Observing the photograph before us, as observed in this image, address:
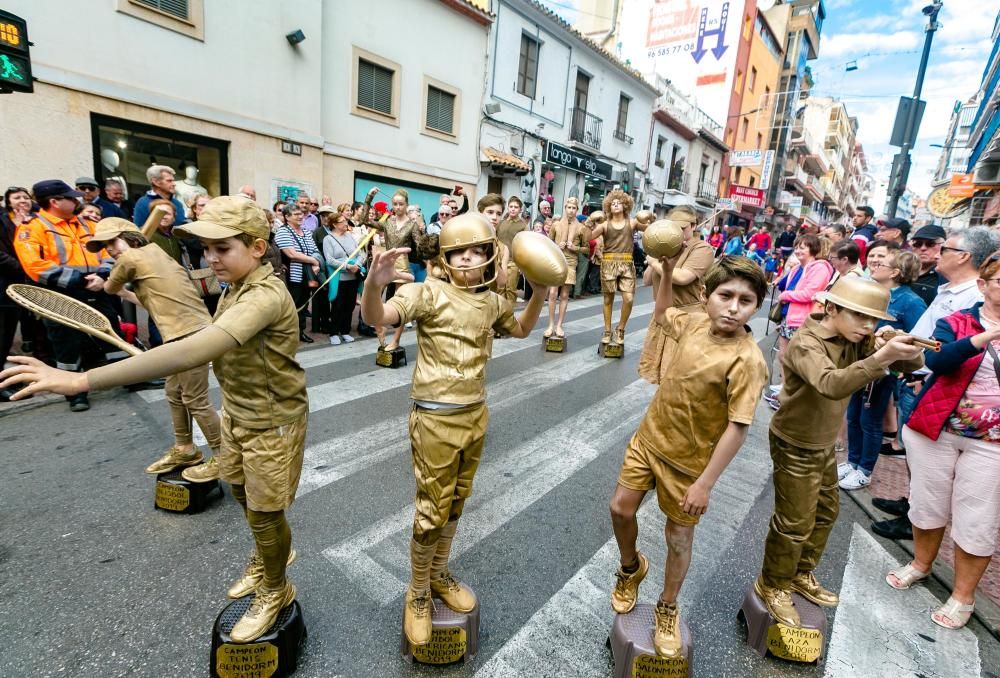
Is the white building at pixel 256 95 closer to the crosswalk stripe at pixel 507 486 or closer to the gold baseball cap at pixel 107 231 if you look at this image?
the gold baseball cap at pixel 107 231

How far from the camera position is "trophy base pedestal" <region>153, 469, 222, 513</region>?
3125 mm

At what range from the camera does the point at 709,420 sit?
215 centimetres

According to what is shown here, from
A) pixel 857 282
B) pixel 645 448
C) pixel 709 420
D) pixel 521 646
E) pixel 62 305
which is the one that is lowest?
pixel 521 646

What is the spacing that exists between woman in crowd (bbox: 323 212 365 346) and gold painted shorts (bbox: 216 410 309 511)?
5.42 metres

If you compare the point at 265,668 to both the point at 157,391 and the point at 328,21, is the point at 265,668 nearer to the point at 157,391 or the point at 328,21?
the point at 157,391

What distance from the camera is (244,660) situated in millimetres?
2010

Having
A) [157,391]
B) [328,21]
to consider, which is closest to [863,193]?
[328,21]

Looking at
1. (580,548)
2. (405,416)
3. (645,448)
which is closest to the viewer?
(645,448)

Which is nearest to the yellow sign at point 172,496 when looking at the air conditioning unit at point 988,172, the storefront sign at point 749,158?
the air conditioning unit at point 988,172

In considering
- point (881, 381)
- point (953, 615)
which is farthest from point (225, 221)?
point (881, 381)

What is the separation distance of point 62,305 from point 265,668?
1.71 m

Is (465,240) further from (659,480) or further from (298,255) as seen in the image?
(298,255)

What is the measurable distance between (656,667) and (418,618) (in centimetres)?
104

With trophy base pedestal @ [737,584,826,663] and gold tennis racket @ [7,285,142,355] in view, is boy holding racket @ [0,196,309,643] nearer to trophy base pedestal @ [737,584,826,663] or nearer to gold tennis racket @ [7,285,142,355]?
gold tennis racket @ [7,285,142,355]
